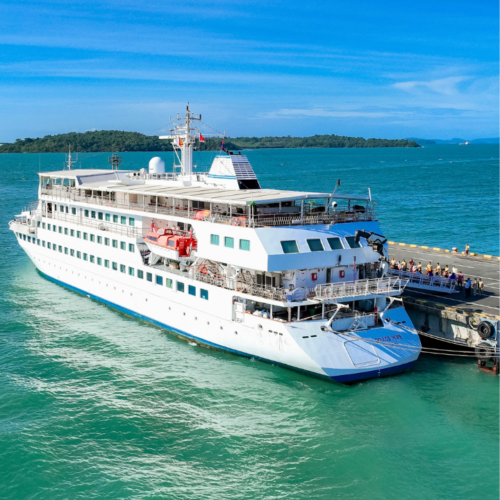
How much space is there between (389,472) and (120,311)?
22.0m

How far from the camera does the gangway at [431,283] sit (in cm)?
3278

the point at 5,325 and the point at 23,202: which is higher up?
the point at 23,202

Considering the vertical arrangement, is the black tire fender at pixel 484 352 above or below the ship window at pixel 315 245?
below

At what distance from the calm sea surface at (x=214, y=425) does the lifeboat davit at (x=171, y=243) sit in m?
4.90

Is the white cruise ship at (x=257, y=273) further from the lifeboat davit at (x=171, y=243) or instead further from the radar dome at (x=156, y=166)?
the radar dome at (x=156, y=166)

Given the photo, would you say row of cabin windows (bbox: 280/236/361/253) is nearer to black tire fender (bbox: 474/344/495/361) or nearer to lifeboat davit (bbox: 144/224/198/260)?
lifeboat davit (bbox: 144/224/198/260)

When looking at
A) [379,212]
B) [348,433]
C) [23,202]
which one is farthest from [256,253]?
[23,202]

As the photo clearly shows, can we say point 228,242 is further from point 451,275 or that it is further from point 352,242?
point 451,275

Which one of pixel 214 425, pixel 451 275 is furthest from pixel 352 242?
pixel 214 425

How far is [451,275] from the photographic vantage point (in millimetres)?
33062

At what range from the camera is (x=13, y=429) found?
20.6 metres

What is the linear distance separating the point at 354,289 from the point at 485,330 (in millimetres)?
7564

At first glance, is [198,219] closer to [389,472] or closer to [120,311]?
[120,311]

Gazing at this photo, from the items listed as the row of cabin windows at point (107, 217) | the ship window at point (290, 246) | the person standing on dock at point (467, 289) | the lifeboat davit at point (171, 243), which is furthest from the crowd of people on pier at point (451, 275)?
the row of cabin windows at point (107, 217)
